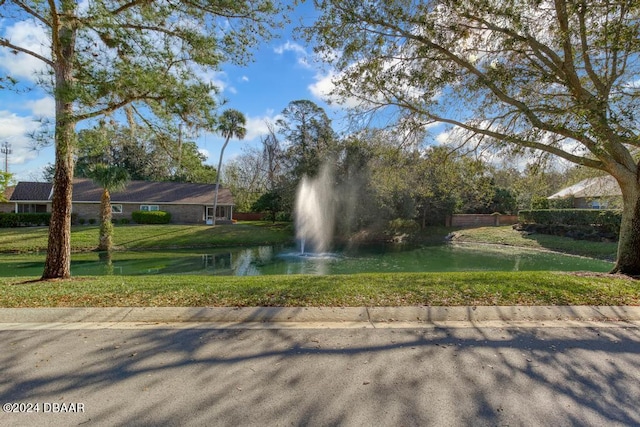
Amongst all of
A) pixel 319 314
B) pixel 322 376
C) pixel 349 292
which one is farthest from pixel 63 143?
pixel 322 376

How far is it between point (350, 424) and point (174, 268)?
50.1 feet

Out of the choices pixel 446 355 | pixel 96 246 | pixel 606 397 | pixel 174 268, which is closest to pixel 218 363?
pixel 446 355

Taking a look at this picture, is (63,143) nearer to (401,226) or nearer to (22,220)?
(401,226)

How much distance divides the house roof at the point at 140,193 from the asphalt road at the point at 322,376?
30302 mm

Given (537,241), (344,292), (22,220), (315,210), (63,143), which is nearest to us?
(344,292)

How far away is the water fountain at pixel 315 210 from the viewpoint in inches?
1120

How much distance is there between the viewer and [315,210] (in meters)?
29.7

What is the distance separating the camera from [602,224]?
73.4 ft

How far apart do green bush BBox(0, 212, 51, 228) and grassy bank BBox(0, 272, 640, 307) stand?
2542 centimetres

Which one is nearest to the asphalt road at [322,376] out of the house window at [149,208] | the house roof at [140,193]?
the house roof at [140,193]

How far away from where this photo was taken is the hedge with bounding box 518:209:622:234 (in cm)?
2150

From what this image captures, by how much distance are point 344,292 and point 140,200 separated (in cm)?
3186

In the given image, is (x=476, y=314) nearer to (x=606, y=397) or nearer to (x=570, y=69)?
(x=606, y=397)

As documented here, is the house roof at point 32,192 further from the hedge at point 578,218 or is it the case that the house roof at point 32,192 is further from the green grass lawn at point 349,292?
the hedge at point 578,218
